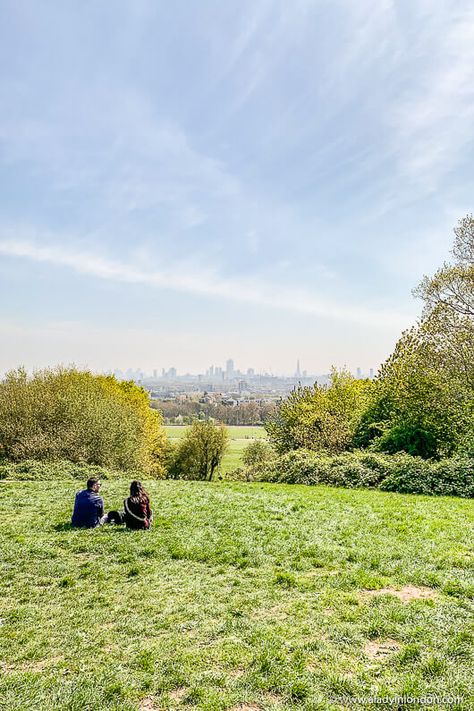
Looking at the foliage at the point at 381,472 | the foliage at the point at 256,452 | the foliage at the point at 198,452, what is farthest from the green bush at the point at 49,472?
the foliage at the point at 256,452

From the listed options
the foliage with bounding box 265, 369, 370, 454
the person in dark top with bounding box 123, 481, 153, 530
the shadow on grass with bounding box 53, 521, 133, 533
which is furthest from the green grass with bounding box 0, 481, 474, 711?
the foliage with bounding box 265, 369, 370, 454

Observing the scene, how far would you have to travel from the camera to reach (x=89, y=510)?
11617 millimetres

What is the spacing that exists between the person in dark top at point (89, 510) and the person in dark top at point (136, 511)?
31.9 inches

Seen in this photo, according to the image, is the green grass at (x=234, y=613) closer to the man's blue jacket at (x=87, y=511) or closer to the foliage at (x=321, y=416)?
the man's blue jacket at (x=87, y=511)

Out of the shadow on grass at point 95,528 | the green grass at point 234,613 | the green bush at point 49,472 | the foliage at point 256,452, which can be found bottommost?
the foliage at point 256,452

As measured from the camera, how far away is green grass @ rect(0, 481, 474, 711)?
486cm

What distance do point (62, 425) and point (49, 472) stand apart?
6619mm

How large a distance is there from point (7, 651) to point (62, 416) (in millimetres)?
25318

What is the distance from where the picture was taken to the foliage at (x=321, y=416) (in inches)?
1190

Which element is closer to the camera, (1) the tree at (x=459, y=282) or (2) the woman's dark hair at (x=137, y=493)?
(2) the woman's dark hair at (x=137, y=493)

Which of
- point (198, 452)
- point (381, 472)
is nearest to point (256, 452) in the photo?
point (198, 452)

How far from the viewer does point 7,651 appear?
5.70 meters

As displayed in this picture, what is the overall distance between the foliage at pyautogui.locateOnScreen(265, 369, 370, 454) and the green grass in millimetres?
17767

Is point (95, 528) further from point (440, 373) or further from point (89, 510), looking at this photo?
point (440, 373)
